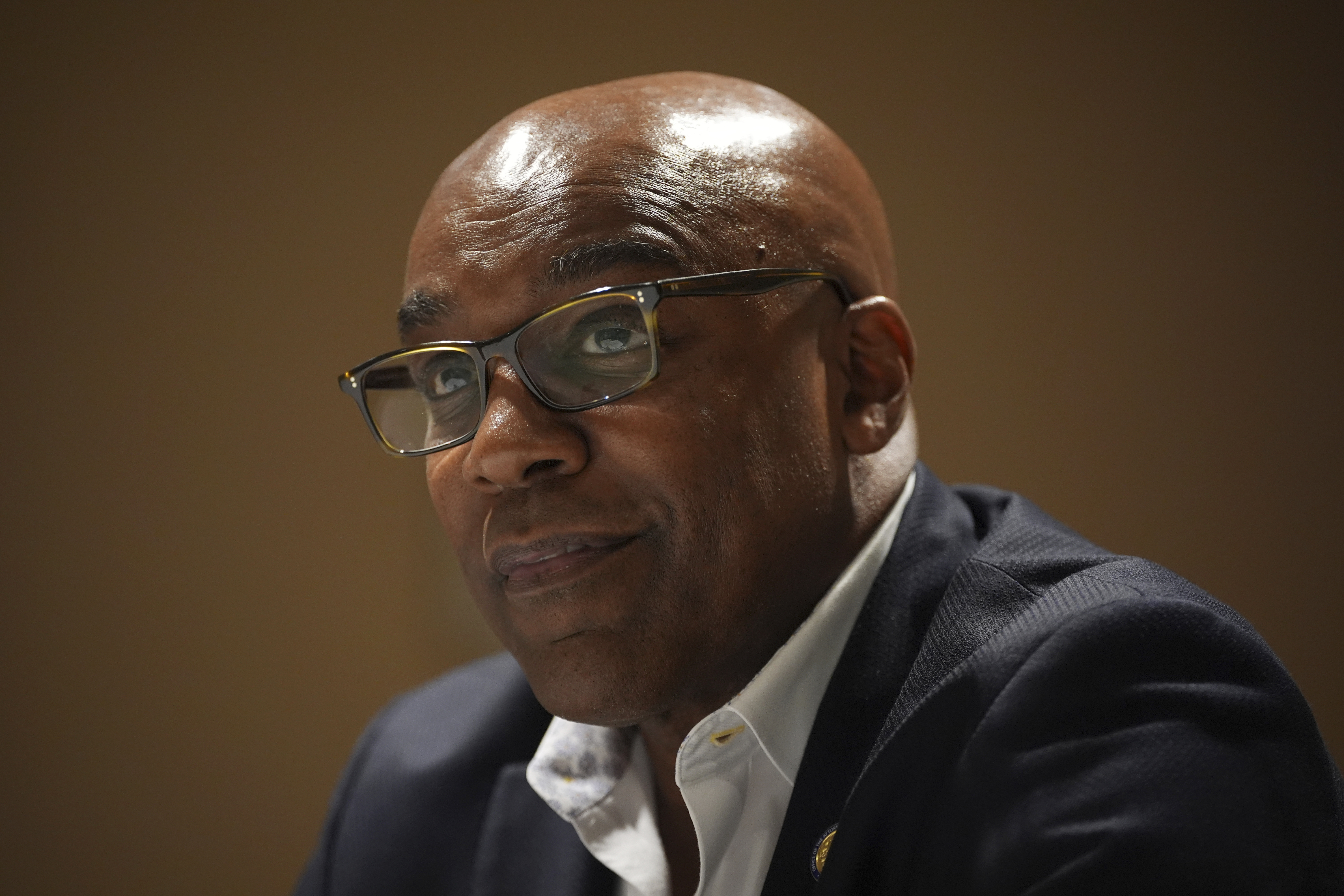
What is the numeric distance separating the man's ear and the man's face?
2.4 inches

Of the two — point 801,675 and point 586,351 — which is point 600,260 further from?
point 801,675

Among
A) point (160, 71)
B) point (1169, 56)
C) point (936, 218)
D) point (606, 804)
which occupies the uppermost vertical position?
point (160, 71)

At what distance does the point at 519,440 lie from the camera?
1.01m

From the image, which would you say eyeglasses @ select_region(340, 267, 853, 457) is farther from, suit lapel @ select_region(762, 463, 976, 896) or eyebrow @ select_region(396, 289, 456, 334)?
suit lapel @ select_region(762, 463, 976, 896)

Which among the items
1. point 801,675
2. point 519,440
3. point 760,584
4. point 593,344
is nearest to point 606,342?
point 593,344

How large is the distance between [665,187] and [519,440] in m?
0.28

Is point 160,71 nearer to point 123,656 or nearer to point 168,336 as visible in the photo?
point 168,336

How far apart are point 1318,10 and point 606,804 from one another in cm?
166

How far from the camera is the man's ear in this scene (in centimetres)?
115

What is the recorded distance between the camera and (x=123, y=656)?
2.04m

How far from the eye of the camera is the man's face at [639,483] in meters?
1.01

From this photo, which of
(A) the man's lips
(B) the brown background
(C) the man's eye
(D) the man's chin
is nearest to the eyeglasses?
(C) the man's eye

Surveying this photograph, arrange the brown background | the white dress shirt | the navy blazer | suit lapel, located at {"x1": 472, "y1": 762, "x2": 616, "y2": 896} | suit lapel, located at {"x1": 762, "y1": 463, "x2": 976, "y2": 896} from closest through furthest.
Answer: the navy blazer, suit lapel, located at {"x1": 762, "y1": 463, "x2": 976, "y2": 896}, the white dress shirt, suit lapel, located at {"x1": 472, "y1": 762, "x2": 616, "y2": 896}, the brown background

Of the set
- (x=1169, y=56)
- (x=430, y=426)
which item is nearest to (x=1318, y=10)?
(x=1169, y=56)
